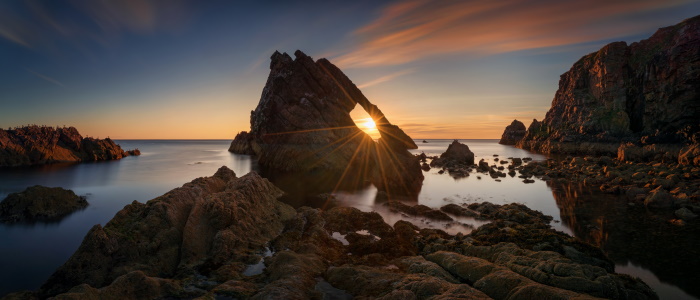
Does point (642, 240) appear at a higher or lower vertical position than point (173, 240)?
lower

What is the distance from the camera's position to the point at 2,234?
22.6 metres

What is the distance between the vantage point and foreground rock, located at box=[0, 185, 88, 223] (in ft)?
86.1

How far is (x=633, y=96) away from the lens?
304 feet

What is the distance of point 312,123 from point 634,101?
339ft

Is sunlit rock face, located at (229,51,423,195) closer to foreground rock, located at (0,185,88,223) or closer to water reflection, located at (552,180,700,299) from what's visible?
water reflection, located at (552,180,700,299)

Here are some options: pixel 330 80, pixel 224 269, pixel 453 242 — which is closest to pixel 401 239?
pixel 453 242

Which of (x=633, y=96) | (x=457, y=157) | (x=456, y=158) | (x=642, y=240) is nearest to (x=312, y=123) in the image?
(x=456, y=158)

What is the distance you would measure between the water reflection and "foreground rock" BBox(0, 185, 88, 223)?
4546cm

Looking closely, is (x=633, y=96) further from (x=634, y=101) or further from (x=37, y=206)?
(x=37, y=206)

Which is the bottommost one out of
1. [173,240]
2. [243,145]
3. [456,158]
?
[456,158]

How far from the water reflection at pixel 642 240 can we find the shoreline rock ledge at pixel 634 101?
48.9 meters

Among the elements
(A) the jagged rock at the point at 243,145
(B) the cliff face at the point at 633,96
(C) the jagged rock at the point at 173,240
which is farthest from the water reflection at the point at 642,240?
(A) the jagged rock at the point at 243,145

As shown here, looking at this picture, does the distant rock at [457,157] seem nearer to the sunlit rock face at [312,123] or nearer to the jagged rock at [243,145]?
the sunlit rock face at [312,123]

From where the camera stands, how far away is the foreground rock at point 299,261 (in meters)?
10.5
